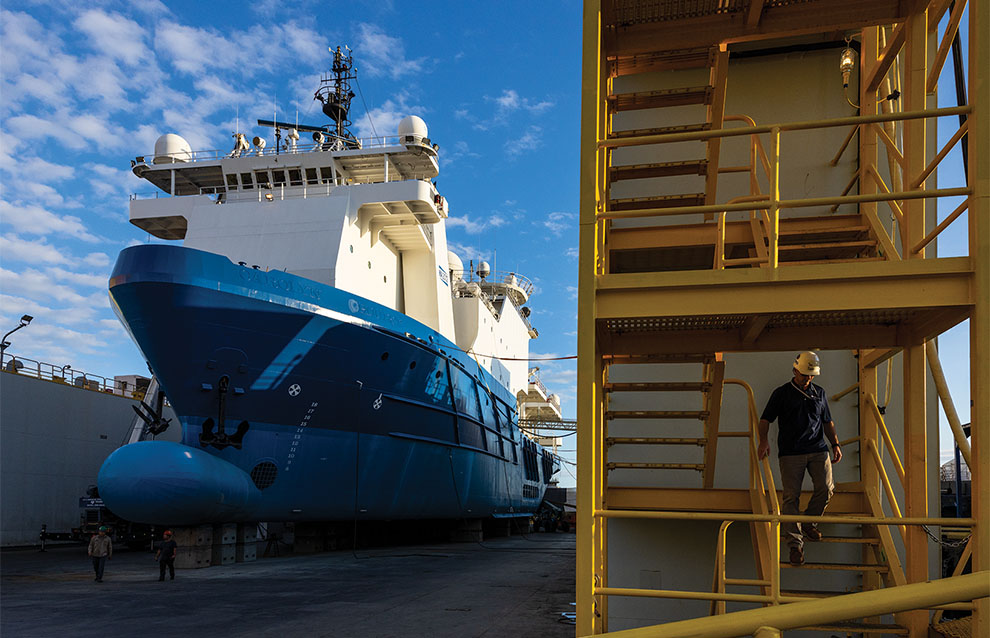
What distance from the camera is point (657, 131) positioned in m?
5.70

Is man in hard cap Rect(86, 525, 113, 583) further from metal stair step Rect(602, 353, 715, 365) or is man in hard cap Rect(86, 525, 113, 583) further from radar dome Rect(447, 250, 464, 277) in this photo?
radar dome Rect(447, 250, 464, 277)

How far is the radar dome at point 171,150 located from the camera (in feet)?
59.5

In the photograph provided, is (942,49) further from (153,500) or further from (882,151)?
(153,500)

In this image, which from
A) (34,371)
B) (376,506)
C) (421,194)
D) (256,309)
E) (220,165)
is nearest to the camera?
(256,309)

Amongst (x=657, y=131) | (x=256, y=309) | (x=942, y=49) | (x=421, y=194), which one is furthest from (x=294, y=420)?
(x=942, y=49)

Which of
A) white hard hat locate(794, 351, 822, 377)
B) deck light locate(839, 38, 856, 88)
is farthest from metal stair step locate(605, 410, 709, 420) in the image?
deck light locate(839, 38, 856, 88)

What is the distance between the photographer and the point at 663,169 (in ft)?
18.2

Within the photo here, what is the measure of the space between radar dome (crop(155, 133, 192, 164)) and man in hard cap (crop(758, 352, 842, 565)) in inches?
652

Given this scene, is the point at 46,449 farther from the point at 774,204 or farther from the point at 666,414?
the point at 774,204

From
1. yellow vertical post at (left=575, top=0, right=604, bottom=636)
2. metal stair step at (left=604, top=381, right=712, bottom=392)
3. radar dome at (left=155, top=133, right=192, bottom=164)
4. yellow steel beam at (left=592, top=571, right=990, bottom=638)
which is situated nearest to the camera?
yellow steel beam at (left=592, top=571, right=990, bottom=638)

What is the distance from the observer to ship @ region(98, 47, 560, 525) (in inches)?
470

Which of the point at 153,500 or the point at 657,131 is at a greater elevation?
the point at 657,131

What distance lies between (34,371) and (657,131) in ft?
65.0

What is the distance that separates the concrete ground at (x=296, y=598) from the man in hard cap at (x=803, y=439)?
261 cm
